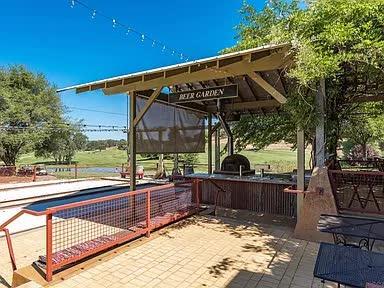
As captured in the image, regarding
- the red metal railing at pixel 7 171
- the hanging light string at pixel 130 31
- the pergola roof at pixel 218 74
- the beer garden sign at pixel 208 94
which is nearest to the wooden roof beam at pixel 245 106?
the pergola roof at pixel 218 74

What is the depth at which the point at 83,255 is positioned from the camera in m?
4.22

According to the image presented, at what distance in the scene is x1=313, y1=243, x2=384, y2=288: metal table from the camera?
244 cm

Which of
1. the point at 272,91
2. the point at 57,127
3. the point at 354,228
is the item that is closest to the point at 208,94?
the point at 272,91

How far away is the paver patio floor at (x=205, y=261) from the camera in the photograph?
374cm

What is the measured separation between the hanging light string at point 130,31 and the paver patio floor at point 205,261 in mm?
4617

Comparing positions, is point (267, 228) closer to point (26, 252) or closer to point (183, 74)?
point (183, 74)

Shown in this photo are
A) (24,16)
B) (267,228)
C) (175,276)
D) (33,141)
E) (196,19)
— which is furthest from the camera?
(33,141)

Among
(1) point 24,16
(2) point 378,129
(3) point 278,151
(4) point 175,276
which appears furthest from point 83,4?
(3) point 278,151

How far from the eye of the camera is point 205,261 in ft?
14.4

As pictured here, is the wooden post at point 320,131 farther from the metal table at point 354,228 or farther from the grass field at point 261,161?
the grass field at point 261,161

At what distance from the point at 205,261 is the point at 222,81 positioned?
18.6ft

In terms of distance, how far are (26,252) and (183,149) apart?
6.20 meters

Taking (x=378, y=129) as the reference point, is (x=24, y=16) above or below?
above

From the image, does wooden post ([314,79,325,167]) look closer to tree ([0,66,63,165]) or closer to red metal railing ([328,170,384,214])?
red metal railing ([328,170,384,214])
